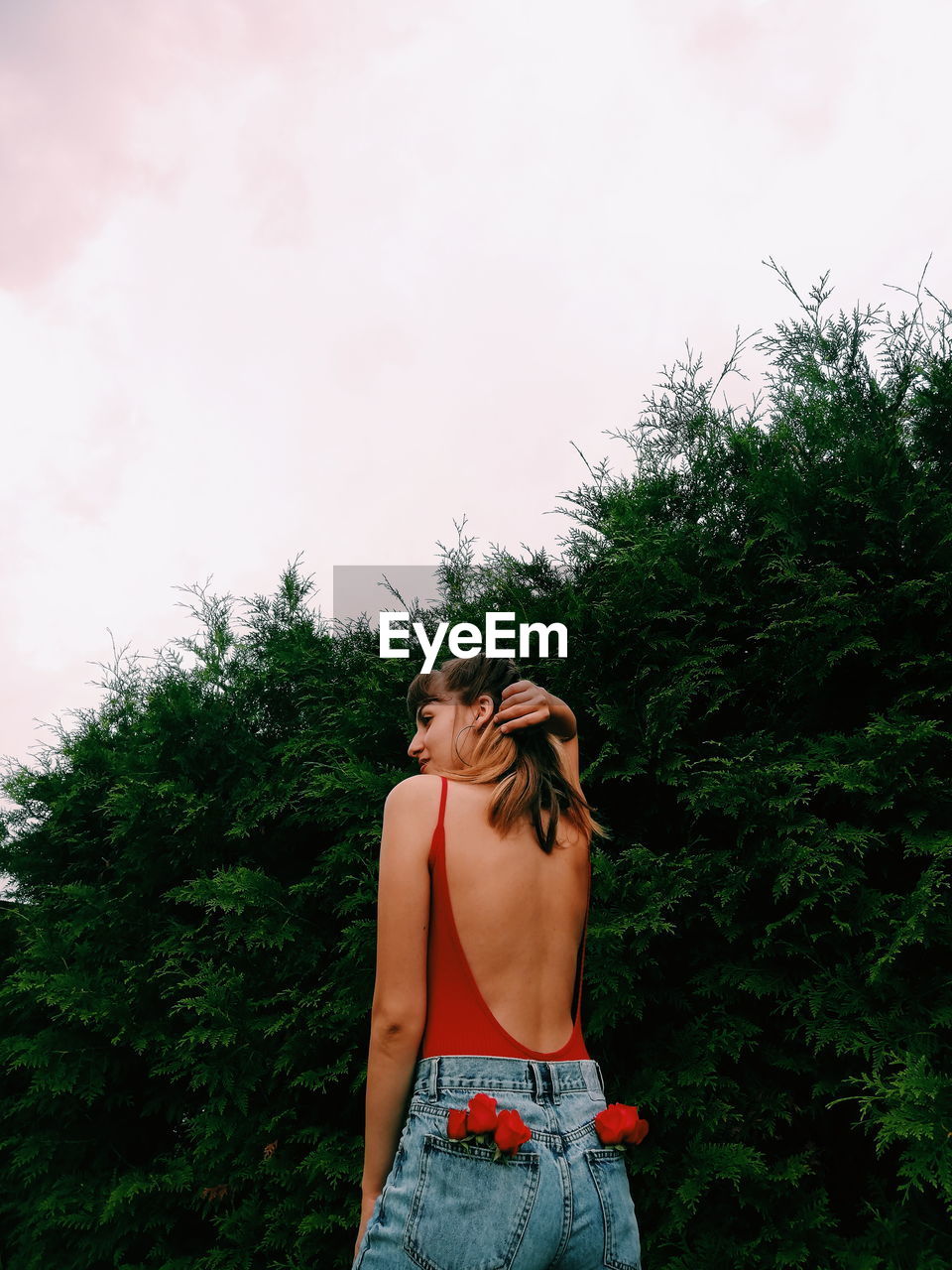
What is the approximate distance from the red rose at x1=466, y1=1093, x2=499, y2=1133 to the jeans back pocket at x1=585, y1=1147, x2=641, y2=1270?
0.23m

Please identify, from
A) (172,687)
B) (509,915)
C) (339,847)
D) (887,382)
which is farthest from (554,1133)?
(172,687)

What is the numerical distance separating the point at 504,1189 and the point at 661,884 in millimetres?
1726

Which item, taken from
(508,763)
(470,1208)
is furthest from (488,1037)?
(508,763)

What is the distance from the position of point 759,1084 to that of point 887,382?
2.82 meters

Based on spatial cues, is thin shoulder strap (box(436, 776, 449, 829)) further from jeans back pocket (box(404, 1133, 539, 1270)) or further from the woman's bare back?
jeans back pocket (box(404, 1133, 539, 1270))

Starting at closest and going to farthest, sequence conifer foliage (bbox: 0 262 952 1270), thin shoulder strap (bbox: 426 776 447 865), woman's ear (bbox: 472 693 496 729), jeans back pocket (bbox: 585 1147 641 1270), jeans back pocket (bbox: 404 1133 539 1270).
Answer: jeans back pocket (bbox: 404 1133 539 1270) → jeans back pocket (bbox: 585 1147 641 1270) → thin shoulder strap (bbox: 426 776 447 865) → woman's ear (bbox: 472 693 496 729) → conifer foliage (bbox: 0 262 952 1270)

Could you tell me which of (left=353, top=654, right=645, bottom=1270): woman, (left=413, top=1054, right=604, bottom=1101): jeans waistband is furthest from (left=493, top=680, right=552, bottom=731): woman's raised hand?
(left=413, top=1054, right=604, bottom=1101): jeans waistband

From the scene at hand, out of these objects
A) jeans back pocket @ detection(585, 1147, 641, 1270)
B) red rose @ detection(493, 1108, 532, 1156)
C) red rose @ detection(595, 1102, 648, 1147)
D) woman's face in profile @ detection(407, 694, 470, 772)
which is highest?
woman's face in profile @ detection(407, 694, 470, 772)

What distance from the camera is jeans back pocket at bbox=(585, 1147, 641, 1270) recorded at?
1.67 m

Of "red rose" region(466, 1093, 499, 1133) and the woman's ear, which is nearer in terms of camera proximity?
"red rose" region(466, 1093, 499, 1133)

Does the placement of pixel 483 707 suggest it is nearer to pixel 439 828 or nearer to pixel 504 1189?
pixel 439 828

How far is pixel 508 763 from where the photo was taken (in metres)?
2.12

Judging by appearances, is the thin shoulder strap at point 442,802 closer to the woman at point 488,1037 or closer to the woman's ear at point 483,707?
the woman at point 488,1037

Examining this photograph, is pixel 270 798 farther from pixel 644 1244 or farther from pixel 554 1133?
pixel 554 1133
